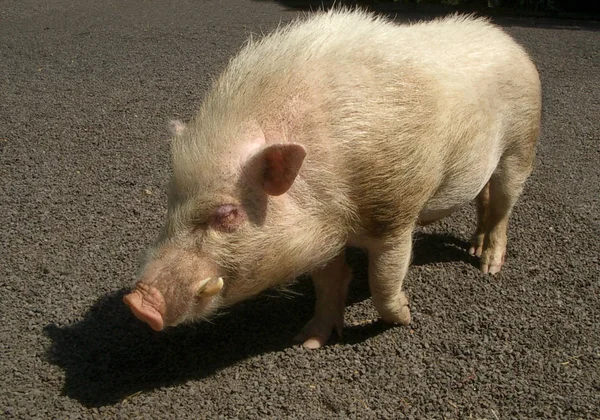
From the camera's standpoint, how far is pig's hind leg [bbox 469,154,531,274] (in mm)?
4266

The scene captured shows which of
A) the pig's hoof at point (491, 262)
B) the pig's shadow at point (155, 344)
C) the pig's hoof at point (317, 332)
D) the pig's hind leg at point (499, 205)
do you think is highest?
the pig's hind leg at point (499, 205)

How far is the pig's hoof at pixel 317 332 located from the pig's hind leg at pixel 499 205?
136cm

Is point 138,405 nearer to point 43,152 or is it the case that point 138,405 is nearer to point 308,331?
point 308,331

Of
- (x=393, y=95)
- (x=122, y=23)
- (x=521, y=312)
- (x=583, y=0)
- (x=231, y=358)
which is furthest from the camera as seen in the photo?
(x=583, y=0)

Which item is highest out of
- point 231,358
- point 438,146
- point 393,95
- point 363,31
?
point 363,31

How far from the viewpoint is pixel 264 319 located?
3916mm

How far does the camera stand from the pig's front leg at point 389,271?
3293mm

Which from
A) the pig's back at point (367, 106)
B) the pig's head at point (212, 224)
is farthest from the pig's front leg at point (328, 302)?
the pig's head at point (212, 224)

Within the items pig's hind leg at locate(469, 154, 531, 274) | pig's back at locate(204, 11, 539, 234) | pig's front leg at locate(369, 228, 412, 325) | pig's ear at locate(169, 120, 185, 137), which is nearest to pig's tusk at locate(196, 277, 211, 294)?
pig's back at locate(204, 11, 539, 234)

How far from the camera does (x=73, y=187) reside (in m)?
5.54

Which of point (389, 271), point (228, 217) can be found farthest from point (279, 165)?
point (389, 271)

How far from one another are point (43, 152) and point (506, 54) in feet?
15.3

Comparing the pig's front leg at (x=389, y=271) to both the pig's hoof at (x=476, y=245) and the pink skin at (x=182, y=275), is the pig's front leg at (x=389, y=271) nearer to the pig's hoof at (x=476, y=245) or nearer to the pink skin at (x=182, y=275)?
the pink skin at (x=182, y=275)

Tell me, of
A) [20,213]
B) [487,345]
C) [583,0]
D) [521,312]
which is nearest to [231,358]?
[487,345]
